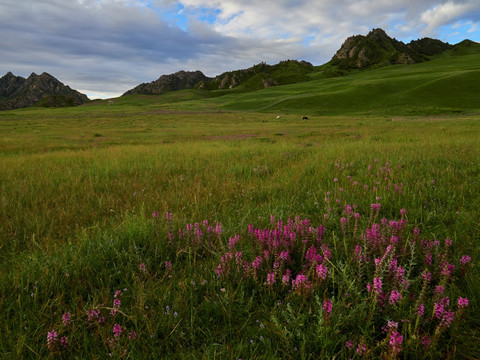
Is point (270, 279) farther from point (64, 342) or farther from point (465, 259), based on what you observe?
point (465, 259)

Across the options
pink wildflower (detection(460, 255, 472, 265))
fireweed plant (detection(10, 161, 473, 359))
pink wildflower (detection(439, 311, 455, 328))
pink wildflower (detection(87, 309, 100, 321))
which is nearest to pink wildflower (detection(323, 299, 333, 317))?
fireweed plant (detection(10, 161, 473, 359))

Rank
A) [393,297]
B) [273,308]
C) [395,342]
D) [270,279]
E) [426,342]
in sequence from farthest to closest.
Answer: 1. [270,279]
2. [273,308]
3. [393,297]
4. [426,342]
5. [395,342]

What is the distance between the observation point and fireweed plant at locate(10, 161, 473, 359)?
1428 millimetres

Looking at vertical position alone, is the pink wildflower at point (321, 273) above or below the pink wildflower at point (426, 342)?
above

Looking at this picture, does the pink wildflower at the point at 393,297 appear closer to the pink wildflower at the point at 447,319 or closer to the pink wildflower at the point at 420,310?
the pink wildflower at the point at 420,310

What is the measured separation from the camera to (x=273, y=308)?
1.71 metres

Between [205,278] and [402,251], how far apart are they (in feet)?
5.60

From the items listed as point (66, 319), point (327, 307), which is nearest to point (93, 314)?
point (66, 319)

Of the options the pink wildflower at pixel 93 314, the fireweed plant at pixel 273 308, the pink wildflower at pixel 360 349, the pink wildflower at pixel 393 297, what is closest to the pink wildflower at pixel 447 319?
the fireweed plant at pixel 273 308

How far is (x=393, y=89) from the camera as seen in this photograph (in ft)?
240

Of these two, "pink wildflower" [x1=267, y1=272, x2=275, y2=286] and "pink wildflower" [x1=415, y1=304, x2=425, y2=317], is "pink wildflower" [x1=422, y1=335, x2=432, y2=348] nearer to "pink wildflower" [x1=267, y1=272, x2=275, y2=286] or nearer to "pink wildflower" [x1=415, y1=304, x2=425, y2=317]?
"pink wildflower" [x1=415, y1=304, x2=425, y2=317]

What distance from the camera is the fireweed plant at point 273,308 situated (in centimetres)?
143

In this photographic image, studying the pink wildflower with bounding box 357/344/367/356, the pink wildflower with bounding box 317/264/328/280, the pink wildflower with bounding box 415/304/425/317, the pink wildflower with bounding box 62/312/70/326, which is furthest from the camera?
the pink wildflower with bounding box 317/264/328/280

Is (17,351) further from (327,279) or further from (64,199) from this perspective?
(64,199)
